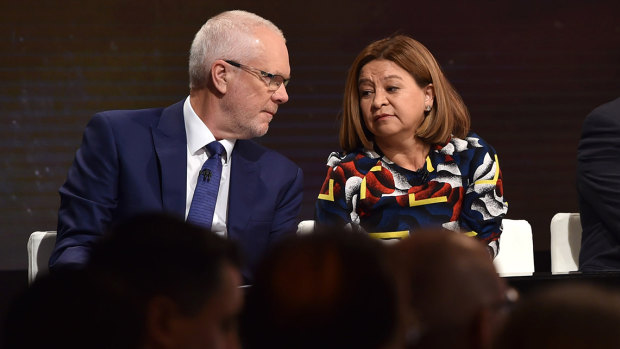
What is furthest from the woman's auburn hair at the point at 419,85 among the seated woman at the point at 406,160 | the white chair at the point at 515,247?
the white chair at the point at 515,247

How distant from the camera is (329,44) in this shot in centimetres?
412

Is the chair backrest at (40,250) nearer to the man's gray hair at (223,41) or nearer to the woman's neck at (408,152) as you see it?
the man's gray hair at (223,41)

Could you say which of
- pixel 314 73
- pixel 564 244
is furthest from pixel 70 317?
pixel 314 73

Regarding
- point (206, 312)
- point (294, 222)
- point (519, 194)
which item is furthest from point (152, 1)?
point (206, 312)

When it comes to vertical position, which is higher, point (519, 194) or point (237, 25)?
point (237, 25)

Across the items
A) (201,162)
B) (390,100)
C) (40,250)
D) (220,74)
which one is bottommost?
(40,250)

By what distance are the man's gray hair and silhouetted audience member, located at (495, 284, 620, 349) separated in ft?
7.02

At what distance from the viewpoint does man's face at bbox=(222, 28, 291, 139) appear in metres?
2.77

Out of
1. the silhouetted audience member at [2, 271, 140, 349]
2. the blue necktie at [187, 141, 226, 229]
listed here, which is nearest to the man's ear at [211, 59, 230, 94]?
the blue necktie at [187, 141, 226, 229]

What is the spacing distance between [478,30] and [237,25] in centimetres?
169

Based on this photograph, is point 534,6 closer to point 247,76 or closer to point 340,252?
point 247,76

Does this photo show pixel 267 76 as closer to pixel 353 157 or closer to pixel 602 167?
pixel 353 157

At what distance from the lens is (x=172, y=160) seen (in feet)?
8.49

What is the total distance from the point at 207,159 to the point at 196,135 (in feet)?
0.27
